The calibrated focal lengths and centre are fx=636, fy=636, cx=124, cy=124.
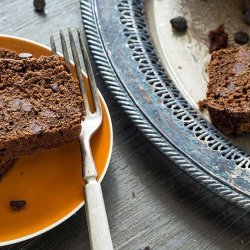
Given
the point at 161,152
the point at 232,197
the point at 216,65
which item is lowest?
the point at 232,197

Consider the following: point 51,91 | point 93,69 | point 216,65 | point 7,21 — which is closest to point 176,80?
point 216,65

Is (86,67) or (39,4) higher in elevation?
(39,4)

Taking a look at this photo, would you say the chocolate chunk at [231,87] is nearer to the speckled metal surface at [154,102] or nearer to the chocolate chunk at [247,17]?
the speckled metal surface at [154,102]

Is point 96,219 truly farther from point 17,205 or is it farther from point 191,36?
point 191,36

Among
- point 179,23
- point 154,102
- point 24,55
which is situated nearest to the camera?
point 24,55

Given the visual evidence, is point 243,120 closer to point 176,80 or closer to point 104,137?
point 176,80

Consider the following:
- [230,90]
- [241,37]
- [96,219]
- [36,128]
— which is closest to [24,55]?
[36,128]

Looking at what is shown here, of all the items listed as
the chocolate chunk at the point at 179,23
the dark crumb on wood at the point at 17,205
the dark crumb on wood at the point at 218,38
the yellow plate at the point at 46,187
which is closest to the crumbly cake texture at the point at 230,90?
the dark crumb on wood at the point at 218,38
